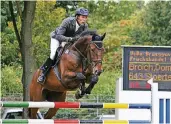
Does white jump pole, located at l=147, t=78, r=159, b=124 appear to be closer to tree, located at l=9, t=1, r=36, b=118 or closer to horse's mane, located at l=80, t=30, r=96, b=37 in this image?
horse's mane, located at l=80, t=30, r=96, b=37

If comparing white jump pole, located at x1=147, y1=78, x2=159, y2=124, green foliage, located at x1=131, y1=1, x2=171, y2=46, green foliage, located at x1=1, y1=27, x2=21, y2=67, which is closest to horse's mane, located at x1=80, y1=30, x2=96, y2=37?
white jump pole, located at x1=147, y1=78, x2=159, y2=124

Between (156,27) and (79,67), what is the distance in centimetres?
2401

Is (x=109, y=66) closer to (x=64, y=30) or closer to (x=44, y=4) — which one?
(x=44, y=4)

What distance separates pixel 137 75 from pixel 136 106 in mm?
3341

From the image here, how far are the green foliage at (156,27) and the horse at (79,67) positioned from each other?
22.4 metres

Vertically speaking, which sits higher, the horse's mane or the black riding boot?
the horse's mane

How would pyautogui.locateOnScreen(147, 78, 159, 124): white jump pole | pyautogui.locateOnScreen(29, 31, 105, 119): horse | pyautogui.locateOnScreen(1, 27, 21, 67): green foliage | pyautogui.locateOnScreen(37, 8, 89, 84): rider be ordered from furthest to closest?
1. pyautogui.locateOnScreen(1, 27, 21, 67): green foliage
2. pyautogui.locateOnScreen(37, 8, 89, 84): rider
3. pyautogui.locateOnScreen(29, 31, 105, 119): horse
4. pyautogui.locateOnScreen(147, 78, 159, 124): white jump pole

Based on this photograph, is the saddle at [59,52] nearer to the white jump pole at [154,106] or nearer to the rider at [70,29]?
the rider at [70,29]

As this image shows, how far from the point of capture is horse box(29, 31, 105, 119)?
19.9 feet

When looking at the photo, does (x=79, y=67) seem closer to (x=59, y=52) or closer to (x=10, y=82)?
(x=59, y=52)

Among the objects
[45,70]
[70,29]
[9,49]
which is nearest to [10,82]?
[9,49]

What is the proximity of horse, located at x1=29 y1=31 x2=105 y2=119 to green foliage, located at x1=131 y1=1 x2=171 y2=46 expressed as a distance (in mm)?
A: 22429

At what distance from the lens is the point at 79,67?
21.3 feet

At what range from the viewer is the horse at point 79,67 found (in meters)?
→ 6.06
